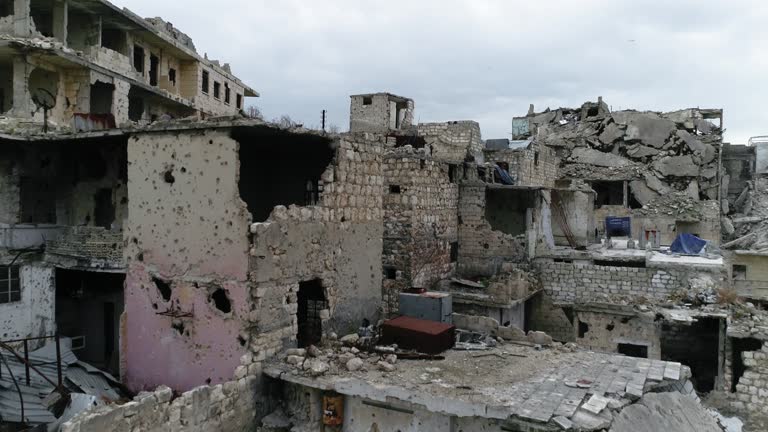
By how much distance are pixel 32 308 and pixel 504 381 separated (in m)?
12.3

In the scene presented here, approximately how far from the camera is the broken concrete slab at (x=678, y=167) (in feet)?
112

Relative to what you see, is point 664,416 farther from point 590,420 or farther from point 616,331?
point 616,331

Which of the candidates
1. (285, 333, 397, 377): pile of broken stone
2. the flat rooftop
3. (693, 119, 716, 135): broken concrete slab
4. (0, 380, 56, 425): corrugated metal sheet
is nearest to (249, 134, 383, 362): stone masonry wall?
(285, 333, 397, 377): pile of broken stone

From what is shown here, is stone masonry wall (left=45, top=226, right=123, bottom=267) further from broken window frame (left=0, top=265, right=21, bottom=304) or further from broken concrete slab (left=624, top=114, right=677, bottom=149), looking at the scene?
broken concrete slab (left=624, top=114, right=677, bottom=149)

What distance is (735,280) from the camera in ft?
69.9

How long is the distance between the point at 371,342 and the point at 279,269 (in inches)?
99.1

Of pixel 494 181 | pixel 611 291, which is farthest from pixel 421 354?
pixel 494 181

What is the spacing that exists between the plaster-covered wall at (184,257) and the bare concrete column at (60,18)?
1294cm

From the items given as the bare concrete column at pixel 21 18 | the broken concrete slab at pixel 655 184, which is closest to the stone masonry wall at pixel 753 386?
the broken concrete slab at pixel 655 184

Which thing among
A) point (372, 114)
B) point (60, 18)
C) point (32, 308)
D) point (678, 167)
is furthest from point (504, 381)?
point (678, 167)

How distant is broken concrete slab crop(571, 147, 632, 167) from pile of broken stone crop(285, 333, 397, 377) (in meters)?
29.4

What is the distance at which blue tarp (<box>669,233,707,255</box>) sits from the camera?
1938 cm

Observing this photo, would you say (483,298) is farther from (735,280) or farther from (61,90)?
(61,90)

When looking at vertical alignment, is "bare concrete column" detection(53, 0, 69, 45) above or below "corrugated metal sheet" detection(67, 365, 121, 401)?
above
